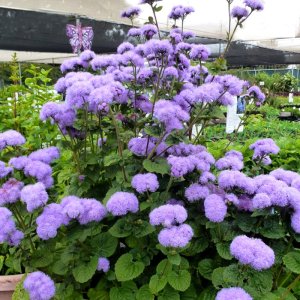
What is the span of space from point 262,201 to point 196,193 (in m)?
0.23

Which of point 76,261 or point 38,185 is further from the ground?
point 38,185

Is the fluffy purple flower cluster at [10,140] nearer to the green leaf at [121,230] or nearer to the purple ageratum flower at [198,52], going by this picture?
the green leaf at [121,230]

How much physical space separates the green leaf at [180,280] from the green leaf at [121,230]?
0.61ft

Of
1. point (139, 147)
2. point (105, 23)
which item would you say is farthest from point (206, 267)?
point (105, 23)

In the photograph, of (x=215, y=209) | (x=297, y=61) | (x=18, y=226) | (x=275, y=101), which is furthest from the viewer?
(x=297, y=61)

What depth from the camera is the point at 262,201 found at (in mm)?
1161

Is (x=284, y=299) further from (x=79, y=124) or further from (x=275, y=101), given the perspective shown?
(x=275, y=101)

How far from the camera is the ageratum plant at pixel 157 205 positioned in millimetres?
1177

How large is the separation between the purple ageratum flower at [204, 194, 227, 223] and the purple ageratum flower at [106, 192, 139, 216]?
8.7 inches

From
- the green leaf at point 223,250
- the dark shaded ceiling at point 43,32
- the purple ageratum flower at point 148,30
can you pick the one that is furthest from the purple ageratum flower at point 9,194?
the dark shaded ceiling at point 43,32

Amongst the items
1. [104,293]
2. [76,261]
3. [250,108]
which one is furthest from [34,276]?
[250,108]

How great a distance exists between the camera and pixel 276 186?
1209 mm

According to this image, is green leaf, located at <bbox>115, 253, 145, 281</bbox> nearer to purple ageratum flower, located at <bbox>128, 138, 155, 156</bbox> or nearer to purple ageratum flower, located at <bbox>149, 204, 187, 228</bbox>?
purple ageratum flower, located at <bbox>149, 204, 187, 228</bbox>

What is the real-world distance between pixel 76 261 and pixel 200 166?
52 cm
